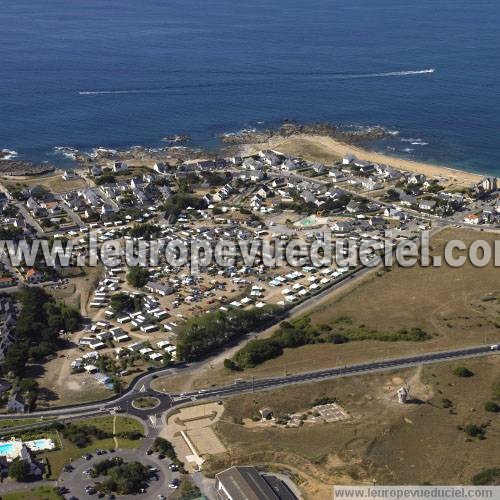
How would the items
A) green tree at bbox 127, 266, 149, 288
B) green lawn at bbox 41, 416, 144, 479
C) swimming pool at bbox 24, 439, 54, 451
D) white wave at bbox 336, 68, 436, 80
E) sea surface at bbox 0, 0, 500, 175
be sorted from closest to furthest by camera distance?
green lawn at bbox 41, 416, 144, 479, swimming pool at bbox 24, 439, 54, 451, green tree at bbox 127, 266, 149, 288, sea surface at bbox 0, 0, 500, 175, white wave at bbox 336, 68, 436, 80

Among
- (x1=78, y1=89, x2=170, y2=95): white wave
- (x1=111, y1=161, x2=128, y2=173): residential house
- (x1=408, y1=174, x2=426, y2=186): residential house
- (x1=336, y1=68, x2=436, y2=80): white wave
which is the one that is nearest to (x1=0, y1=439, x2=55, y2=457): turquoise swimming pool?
(x1=111, y1=161, x2=128, y2=173): residential house

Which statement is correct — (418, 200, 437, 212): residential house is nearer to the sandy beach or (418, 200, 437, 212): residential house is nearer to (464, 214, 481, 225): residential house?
(464, 214, 481, 225): residential house

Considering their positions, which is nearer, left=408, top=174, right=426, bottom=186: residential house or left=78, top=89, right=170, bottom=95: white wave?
left=408, top=174, right=426, bottom=186: residential house

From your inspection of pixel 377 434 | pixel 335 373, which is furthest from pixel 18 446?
pixel 335 373

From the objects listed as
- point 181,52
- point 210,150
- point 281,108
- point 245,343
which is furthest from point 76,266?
point 181,52

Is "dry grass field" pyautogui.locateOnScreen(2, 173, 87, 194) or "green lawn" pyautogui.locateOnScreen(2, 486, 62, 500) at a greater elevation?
"dry grass field" pyautogui.locateOnScreen(2, 173, 87, 194)

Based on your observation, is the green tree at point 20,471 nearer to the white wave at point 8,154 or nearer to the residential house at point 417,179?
the residential house at point 417,179

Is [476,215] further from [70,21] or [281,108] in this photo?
[70,21]
